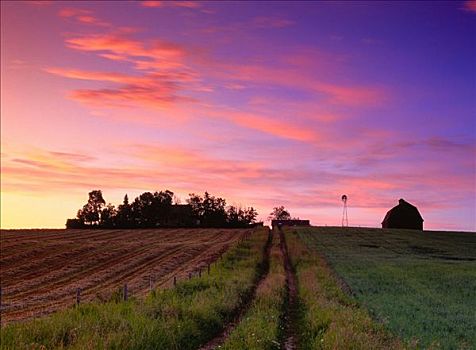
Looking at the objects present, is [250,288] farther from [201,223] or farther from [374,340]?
[201,223]

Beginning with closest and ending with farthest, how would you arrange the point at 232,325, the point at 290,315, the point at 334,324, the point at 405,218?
the point at 334,324, the point at 232,325, the point at 290,315, the point at 405,218

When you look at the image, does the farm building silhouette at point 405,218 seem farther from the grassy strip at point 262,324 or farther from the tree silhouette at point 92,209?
the grassy strip at point 262,324

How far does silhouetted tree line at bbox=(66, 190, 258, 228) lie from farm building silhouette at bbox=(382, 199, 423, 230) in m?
36.8

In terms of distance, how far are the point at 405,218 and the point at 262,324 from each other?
131385 millimetres

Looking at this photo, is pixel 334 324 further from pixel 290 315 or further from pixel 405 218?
pixel 405 218

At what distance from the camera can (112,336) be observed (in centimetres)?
1605

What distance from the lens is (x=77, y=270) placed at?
50562 millimetres

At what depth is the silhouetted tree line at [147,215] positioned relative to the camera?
15112 cm

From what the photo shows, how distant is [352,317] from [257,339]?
15.7 ft

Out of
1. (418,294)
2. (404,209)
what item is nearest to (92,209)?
(404,209)

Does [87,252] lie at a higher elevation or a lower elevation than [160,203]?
lower

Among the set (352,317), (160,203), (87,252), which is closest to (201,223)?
(160,203)

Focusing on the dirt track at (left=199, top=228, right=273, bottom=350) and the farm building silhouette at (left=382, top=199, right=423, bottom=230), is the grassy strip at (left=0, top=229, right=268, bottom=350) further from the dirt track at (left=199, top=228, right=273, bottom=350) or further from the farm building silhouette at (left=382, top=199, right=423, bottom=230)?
the farm building silhouette at (left=382, top=199, right=423, bottom=230)

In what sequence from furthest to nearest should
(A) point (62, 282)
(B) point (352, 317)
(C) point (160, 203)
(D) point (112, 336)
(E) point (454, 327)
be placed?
(C) point (160, 203) → (A) point (62, 282) → (E) point (454, 327) → (B) point (352, 317) → (D) point (112, 336)
